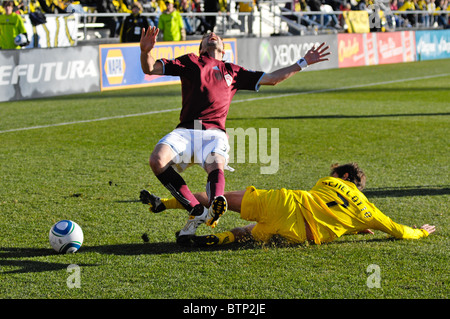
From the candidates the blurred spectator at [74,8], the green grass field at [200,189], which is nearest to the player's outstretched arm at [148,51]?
the green grass field at [200,189]

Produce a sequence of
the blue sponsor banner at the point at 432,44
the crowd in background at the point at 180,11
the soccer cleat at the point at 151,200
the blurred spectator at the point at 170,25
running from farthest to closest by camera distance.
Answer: the blue sponsor banner at the point at 432,44 → the blurred spectator at the point at 170,25 → the crowd in background at the point at 180,11 → the soccer cleat at the point at 151,200

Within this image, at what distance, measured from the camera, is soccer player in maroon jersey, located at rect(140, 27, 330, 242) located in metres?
5.65

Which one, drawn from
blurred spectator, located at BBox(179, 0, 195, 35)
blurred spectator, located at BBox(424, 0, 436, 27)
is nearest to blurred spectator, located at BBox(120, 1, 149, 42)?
blurred spectator, located at BBox(179, 0, 195, 35)

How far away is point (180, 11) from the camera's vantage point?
83.9ft

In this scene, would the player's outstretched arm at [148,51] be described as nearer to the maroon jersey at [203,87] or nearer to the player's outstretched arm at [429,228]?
the maroon jersey at [203,87]

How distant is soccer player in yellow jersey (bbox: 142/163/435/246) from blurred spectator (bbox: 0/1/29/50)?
14.0 metres

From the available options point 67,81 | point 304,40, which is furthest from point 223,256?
point 304,40

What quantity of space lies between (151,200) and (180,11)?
817 inches

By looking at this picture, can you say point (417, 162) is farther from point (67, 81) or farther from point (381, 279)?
Result: point (67, 81)

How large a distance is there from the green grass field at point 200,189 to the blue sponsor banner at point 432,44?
47.1 feet

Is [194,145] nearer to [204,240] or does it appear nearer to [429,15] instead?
[204,240]

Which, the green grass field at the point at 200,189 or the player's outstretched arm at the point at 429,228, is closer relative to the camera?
the green grass field at the point at 200,189

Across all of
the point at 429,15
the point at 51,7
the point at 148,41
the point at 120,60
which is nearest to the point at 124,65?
the point at 120,60

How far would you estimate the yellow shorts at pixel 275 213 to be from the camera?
5414 mm
